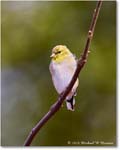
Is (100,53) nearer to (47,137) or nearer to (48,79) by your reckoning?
(48,79)

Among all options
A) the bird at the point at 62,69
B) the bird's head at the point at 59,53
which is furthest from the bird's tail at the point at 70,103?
the bird's head at the point at 59,53

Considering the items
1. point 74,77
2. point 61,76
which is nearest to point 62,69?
point 61,76

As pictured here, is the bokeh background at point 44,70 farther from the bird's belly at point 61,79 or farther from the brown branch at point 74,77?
the brown branch at point 74,77

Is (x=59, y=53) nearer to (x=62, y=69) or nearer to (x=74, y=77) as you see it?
(x=62, y=69)

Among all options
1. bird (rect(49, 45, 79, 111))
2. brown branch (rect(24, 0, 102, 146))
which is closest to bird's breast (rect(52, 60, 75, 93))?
bird (rect(49, 45, 79, 111))

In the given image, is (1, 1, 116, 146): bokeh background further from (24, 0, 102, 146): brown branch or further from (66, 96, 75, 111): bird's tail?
(24, 0, 102, 146): brown branch

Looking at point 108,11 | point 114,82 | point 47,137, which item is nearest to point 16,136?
point 47,137

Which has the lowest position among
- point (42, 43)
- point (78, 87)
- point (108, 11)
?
point (78, 87)
